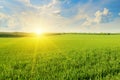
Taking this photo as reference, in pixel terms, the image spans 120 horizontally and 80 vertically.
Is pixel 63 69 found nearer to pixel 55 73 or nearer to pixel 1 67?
pixel 55 73

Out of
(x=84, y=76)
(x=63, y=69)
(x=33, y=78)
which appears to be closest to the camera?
(x=33, y=78)

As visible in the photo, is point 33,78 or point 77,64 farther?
point 77,64

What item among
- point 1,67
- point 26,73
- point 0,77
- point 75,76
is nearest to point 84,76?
point 75,76

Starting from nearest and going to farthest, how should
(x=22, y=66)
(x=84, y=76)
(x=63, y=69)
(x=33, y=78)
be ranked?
(x=33, y=78) < (x=84, y=76) < (x=63, y=69) < (x=22, y=66)

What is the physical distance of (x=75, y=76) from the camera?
1055cm

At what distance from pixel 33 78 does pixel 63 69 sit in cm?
275

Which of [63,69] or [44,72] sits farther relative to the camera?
[63,69]

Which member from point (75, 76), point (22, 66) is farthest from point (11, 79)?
point (75, 76)

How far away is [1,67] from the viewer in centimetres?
1260

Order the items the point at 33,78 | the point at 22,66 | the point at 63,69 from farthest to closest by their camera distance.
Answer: the point at 22,66
the point at 63,69
the point at 33,78

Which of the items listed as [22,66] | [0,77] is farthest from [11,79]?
[22,66]

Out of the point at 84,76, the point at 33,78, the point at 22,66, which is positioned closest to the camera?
the point at 33,78

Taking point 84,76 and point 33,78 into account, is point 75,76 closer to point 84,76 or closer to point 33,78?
point 84,76

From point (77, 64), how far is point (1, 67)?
5.69m
